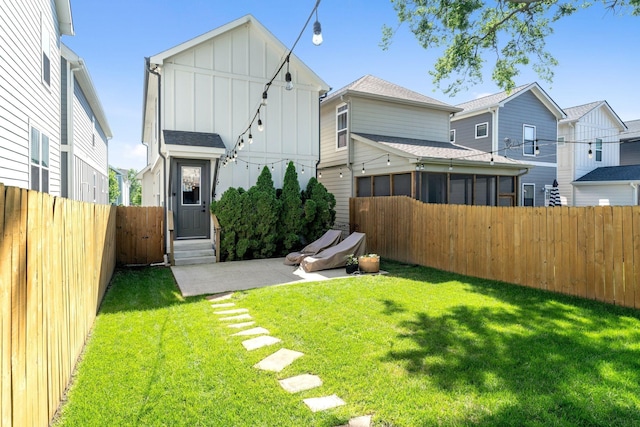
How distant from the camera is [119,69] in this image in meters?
18.0

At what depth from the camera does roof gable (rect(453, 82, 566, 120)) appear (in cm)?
1736

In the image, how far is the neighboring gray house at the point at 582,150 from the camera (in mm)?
19516

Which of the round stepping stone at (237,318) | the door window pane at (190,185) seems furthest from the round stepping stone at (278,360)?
the door window pane at (190,185)

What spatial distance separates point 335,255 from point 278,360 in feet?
17.6

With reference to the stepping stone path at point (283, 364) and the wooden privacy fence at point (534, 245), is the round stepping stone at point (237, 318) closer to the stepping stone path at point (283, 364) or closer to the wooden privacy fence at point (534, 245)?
the stepping stone path at point (283, 364)

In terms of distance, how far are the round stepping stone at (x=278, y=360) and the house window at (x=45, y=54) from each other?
27.9 ft

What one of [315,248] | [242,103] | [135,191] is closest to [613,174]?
[315,248]

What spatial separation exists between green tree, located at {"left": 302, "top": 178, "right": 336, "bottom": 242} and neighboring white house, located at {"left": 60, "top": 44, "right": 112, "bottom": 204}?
23.3 feet

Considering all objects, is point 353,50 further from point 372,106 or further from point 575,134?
point 575,134

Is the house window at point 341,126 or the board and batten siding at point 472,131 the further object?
the board and batten siding at point 472,131

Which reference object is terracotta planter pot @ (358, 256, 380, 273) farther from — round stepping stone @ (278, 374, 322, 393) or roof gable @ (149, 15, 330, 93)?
roof gable @ (149, 15, 330, 93)

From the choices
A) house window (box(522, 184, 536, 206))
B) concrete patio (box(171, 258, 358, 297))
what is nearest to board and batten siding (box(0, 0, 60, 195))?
concrete patio (box(171, 258, 358, 297))

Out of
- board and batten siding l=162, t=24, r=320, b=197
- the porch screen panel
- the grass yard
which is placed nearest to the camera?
the grass yard

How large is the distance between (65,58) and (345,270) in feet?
33.9
